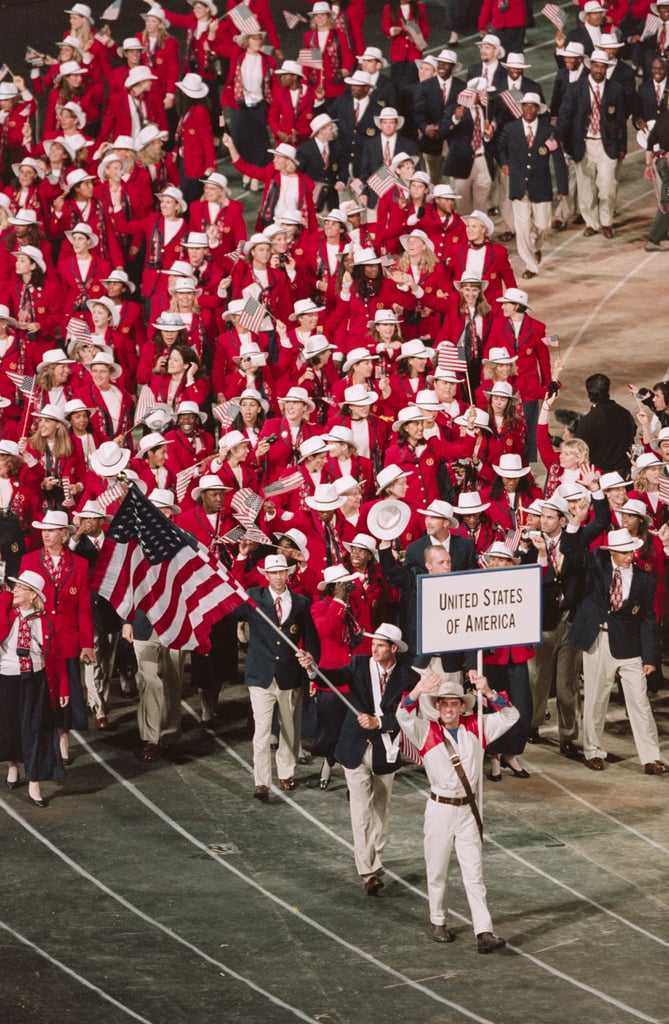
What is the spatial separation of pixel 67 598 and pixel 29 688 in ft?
2.87

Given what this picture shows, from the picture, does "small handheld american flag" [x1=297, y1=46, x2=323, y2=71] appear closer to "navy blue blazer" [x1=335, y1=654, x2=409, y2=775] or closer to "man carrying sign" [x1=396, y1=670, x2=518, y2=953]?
"navy blue blazer" [x1=335, y1=654, x2=409, y2=775]

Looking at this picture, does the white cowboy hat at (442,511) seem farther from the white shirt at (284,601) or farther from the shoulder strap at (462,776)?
the shoulder strap at (462,776)

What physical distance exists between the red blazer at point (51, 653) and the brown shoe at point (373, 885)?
3061 mm

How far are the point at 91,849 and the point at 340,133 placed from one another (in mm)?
11654

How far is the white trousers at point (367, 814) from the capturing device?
15.7 meters

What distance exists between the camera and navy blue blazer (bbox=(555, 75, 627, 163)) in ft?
87.6

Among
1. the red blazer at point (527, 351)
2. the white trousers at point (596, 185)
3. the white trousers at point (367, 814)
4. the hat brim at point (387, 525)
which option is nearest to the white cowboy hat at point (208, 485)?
the hat brim at point (387, 525)

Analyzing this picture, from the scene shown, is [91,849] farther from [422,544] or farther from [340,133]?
[340,133]

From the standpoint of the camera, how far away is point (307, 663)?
16203 millimetres

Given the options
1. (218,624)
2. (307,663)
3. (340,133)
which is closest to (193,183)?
(340,133)

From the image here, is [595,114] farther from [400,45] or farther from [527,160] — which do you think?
[400,45]

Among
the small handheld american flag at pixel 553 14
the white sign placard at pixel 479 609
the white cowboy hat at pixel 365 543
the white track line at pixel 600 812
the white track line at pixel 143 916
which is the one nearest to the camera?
the white track line at pixel 143 916

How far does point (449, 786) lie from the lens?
48.2 feet

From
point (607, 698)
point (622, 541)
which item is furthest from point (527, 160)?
point (607, 698)
